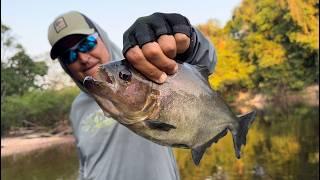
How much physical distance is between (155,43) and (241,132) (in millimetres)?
529

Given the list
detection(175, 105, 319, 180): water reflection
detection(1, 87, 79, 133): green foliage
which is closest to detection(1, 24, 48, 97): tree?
detection(1, 87, 79, 133): green foliage

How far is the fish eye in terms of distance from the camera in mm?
1774

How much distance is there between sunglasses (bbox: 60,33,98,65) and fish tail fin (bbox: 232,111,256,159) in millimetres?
1147

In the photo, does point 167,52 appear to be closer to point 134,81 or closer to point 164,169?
point 134,81

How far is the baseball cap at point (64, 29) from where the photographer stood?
299cm

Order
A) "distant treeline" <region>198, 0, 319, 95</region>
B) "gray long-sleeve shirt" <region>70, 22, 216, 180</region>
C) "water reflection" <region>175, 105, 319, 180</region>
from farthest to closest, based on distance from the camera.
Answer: "distant treeline" <region>198, 0, 319, 95</region> → "water reflection" <region>175, 105, 319, 180</region> → "gray long-sleeve shirt" <region>70, 22, 216, 180</region>

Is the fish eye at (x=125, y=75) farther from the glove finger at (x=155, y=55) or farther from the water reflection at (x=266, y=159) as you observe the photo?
the water reflection at (x=266, y=159)

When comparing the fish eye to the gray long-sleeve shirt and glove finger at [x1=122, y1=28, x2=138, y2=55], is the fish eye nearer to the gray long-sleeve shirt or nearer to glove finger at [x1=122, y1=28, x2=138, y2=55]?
glove finger at [x1=122, y1=28, x2=138, y2=55]

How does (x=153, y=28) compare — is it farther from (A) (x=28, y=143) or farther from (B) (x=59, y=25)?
(A) (x=28, y=143)

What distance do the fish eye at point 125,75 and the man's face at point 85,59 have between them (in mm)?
1127

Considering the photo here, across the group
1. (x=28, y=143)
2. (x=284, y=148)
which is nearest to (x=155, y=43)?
(x=284, y=148)

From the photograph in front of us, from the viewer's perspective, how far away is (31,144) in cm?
3192

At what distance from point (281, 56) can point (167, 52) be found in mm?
38365

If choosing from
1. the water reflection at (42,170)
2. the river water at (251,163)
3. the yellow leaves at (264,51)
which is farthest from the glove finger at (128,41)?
the yellow leaves at (264,51)
